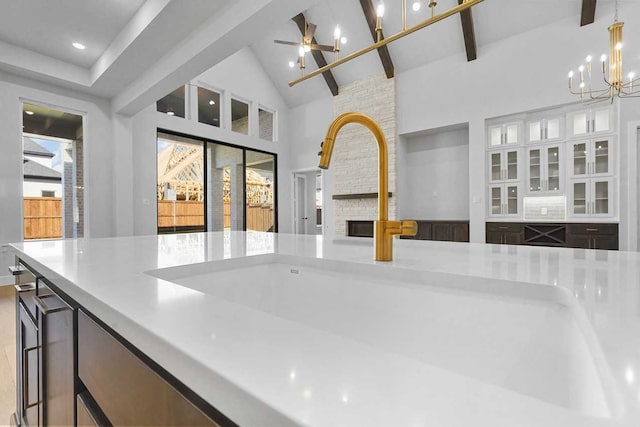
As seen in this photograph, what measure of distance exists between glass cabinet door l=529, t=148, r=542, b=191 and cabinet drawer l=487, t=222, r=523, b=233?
61 centimetres

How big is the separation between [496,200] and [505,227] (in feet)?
1.58

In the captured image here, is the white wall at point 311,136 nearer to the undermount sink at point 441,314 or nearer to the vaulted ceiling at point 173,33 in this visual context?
the vaulted ceiling at point 173,33

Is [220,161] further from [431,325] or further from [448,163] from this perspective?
[431,325]

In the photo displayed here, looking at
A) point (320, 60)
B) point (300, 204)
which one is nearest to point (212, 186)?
point (300, 204)

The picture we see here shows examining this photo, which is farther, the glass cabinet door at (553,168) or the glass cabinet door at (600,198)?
the glass cabinet door at (553,168)

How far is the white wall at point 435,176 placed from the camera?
613cm

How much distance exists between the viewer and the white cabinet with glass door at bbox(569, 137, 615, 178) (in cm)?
453

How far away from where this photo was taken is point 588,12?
14.9ft

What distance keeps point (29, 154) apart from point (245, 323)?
19.5 ft

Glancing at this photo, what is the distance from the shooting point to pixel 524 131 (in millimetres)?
5207

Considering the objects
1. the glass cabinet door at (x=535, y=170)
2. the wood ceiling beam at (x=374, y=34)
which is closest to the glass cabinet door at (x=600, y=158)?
the glass cabinet door at (x=535, y=170)

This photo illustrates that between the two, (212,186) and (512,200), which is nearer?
(512,200)

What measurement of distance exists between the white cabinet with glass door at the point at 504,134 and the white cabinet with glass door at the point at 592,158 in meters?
0.75

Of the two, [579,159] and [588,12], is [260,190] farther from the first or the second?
[588,12]
